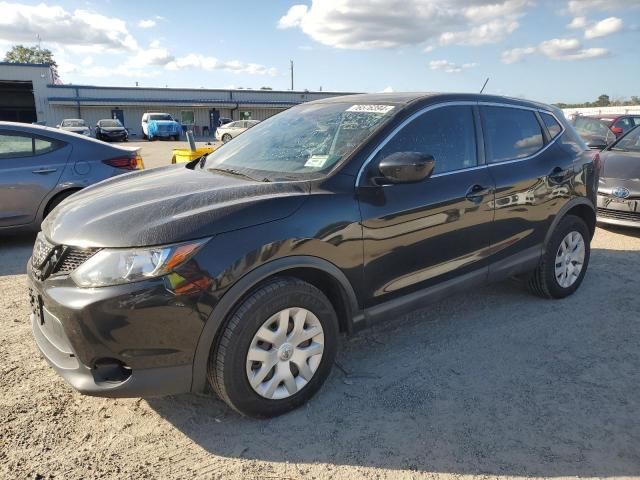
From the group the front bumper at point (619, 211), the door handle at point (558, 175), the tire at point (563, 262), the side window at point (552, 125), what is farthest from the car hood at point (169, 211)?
the front bumper at point (619, 211)

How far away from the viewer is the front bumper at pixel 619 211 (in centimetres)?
634

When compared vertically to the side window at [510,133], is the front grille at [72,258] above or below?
below

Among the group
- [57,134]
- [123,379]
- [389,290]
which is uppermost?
[57,134]

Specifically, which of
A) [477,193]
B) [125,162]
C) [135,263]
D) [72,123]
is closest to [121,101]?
[72,123]

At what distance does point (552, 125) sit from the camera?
4.34m

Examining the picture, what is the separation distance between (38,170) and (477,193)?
15.9 ft

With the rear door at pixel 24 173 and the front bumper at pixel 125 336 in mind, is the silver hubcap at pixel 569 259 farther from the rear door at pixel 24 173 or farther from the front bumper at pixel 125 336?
the rear door at pixel 24 173

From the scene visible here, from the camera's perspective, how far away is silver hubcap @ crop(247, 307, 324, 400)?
2.56m

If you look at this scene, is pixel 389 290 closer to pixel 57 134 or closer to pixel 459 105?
pixel 459 105

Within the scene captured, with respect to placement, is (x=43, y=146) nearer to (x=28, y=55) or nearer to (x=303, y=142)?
(x=303, y=142)

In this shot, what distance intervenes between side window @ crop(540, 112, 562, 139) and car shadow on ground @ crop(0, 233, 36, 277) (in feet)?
16.8

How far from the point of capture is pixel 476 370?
126 inches

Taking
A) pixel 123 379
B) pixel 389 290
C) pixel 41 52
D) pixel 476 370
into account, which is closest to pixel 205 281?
pixel 123 379

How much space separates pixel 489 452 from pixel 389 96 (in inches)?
93.2
